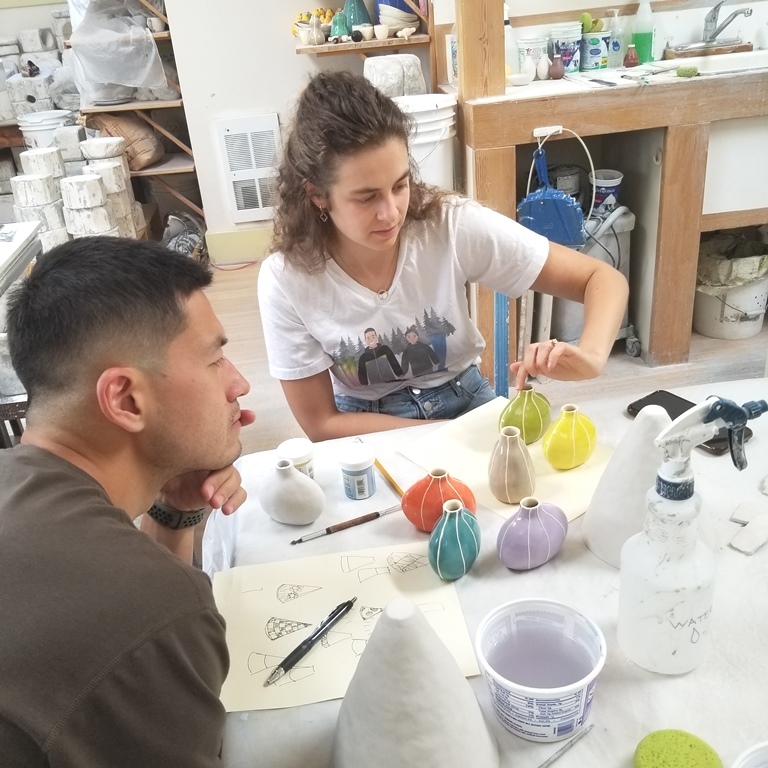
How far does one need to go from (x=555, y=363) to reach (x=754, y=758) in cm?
64

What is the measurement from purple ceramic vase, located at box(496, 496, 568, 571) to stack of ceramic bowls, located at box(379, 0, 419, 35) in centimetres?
302

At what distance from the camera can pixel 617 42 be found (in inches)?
106

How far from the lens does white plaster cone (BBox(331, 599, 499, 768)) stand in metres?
0.56

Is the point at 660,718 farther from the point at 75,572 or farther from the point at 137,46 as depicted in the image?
the point at 137,46

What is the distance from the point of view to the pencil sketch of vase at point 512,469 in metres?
0.95

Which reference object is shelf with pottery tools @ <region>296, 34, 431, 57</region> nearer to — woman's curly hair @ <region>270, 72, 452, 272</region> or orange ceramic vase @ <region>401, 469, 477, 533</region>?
woman's curly hair @ <region>270, 72, 452, 272</region>

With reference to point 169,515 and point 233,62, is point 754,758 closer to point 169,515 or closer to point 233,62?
point 169,515

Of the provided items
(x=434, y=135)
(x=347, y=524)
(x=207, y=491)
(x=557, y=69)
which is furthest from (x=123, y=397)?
(x=557, y=69)

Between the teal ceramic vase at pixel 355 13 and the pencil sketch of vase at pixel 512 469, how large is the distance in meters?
2.97

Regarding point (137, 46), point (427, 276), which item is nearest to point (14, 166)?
point (137, 46)

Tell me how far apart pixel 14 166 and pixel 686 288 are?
3842 millimetres

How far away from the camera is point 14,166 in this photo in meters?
4.32

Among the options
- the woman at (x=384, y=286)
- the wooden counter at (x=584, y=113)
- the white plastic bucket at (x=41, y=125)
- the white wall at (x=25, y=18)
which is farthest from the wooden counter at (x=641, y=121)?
the white wall at (x=25, y=18)

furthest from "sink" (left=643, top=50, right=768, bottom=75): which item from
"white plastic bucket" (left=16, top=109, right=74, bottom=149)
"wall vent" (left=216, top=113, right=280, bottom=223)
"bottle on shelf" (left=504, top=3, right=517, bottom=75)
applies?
"white plastic bucket" (left=16, top=109, right=74, bottom=149)
